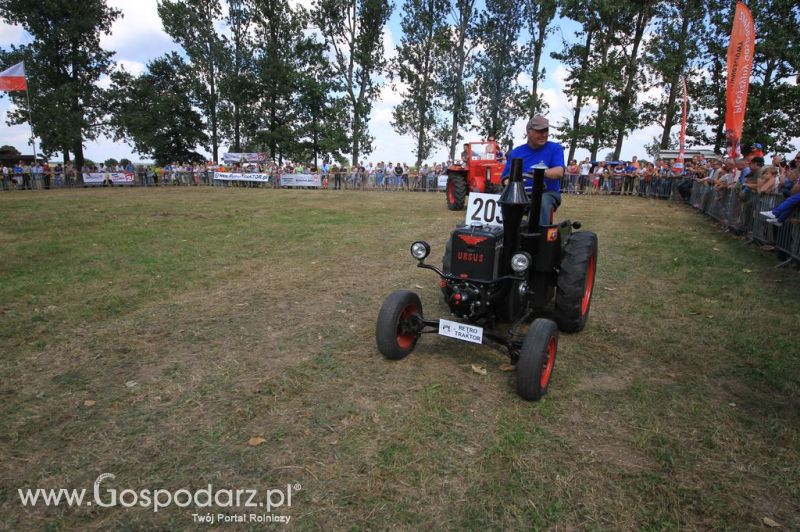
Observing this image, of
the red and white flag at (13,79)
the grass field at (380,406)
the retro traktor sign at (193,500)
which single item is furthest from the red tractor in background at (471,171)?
the red and white flag at (13,79)

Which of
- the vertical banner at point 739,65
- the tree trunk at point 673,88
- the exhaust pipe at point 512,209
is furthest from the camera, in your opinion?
the tree trunk at point 673,88

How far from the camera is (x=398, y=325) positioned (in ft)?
12.8

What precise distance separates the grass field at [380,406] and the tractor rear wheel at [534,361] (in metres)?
0.14

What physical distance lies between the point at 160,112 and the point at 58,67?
22.4ft

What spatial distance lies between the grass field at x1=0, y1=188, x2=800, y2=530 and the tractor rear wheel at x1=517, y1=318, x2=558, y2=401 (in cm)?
14

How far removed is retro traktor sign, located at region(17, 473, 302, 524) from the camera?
233 cm

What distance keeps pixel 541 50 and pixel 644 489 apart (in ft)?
117

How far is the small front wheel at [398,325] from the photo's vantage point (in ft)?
12.4

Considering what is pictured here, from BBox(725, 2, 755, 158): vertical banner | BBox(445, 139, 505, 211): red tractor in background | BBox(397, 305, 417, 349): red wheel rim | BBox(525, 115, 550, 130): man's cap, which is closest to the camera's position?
BBox(397, 305, 417, 349): red wheel rim

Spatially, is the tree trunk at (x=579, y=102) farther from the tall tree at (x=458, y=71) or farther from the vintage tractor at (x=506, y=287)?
the vintage tractor at (x=506, y=287)

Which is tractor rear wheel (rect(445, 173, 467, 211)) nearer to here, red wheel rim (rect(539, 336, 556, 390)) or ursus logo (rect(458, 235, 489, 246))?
ursus logo (rect(458, 235, 489, 246))

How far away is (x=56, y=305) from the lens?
532 centimetres

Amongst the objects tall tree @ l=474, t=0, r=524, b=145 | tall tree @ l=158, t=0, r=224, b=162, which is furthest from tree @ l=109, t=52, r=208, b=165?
tall tree @ l=474, t=0, r=524, b=145

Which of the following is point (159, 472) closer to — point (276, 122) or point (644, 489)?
point (644, 489)
